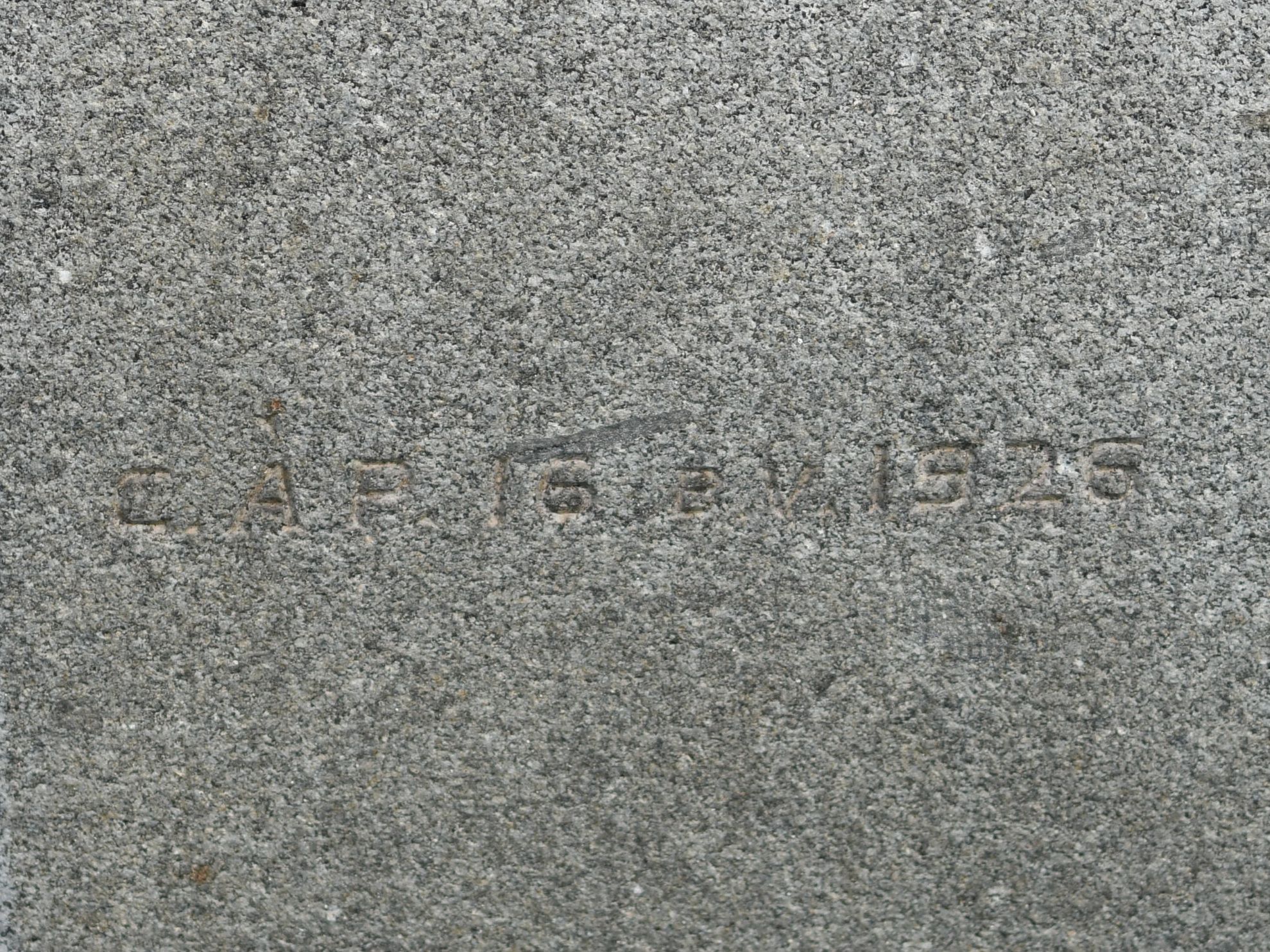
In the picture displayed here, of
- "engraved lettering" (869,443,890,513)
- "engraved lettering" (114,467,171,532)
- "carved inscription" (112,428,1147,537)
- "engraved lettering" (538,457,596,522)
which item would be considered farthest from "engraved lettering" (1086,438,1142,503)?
"engraved lettering" (114,467,171,532)

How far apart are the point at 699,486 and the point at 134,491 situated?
2.45 feet

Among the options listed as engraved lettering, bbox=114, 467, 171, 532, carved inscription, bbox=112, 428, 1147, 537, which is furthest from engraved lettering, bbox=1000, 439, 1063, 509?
engraved lettering, bbox=114, 467, 171, 532

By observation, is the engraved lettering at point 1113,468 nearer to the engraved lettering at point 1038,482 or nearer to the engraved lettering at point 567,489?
the engraved lettering at point 1038,482

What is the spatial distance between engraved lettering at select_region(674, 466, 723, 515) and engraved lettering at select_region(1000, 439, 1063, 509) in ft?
1.26

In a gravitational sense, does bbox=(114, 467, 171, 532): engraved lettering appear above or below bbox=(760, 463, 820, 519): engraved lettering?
above

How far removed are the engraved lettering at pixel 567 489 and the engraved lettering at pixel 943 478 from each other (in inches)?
17.2

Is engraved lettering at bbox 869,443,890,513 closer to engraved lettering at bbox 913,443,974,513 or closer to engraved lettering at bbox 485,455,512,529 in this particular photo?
engraved lettering at bbox 913,443,974,513

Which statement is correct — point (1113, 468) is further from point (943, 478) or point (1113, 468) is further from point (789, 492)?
point (789, 492)

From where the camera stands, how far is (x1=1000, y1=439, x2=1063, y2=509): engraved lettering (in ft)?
4.26

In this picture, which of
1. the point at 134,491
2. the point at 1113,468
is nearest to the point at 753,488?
the point at 1113,468

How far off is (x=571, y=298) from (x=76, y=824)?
0.99 m

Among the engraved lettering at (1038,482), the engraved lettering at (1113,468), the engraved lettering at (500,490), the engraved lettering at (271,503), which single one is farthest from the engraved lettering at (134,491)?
the engraved lettering at (1113,468)

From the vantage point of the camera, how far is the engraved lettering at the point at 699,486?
1.31m

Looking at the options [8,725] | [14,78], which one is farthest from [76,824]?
[14,78]
